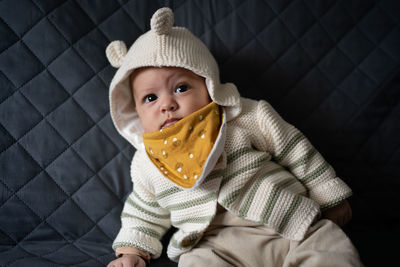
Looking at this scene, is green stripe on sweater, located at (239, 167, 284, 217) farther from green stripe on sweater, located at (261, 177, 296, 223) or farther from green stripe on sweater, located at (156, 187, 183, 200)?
green stripe on sweater, located at (156, 187, 183, 200)

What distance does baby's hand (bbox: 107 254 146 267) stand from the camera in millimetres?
906

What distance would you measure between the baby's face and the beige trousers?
0.33m

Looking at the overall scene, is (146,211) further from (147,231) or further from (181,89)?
(181,89)

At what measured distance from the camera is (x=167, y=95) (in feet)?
2.94

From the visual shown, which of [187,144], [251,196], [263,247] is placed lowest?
[263,247]

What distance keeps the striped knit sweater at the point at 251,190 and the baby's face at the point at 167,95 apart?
140mm

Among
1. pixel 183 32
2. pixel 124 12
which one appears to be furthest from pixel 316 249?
pixel 124 12

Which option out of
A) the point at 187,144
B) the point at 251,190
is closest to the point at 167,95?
the point at 187,144

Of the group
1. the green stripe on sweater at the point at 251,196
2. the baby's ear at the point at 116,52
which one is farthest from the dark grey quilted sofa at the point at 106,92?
the green stripe on sweater at the point at 251,196

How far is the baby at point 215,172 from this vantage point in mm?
854

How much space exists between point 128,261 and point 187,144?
0.38 metres

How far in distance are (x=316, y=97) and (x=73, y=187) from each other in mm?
926

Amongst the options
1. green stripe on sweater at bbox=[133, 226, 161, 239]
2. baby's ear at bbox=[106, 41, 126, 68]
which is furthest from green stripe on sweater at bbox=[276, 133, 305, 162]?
baby's ear at bbox=[106, 41, 126, 68]

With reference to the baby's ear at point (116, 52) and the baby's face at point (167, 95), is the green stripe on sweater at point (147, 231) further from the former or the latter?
the baby's ear at point (116, 52)
